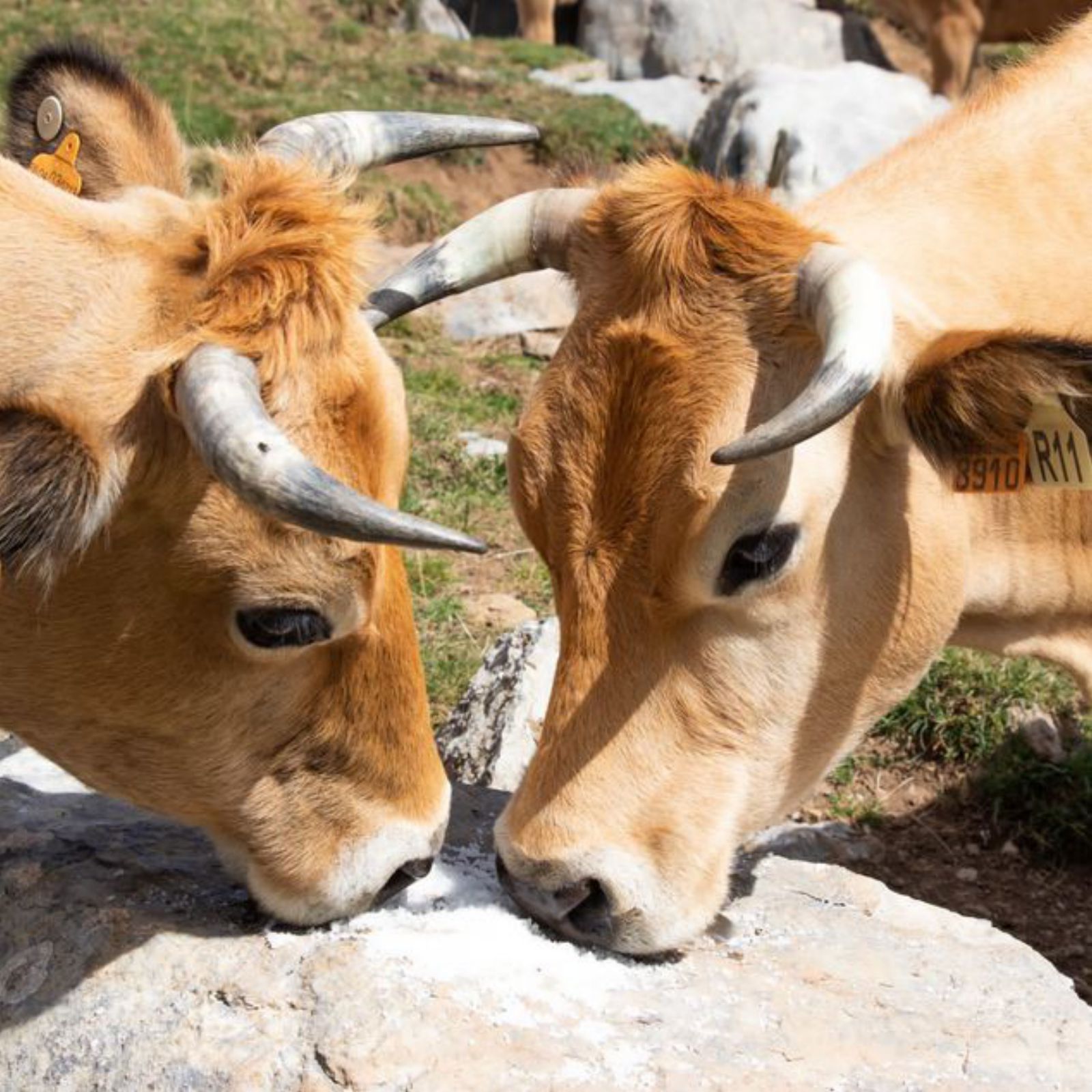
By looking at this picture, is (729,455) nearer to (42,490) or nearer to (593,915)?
(593,915)

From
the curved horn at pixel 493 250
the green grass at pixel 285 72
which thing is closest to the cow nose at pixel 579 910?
the curved horn at pixel 493 250

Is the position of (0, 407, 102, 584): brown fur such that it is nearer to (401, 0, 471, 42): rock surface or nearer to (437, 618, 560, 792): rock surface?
(437, 618, 560, 792): rock surface

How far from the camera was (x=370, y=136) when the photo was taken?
13.0 feet

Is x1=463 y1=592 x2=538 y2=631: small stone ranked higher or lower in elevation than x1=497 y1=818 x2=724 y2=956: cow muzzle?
lower

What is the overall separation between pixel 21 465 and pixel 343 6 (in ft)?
51.8

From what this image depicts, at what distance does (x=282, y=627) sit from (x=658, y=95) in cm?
1337

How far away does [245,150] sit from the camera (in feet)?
12.3

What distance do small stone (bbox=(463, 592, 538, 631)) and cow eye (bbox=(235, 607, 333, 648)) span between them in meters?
3.02

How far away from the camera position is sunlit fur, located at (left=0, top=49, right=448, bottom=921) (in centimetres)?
330

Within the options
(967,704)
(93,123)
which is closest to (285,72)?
(967,704)

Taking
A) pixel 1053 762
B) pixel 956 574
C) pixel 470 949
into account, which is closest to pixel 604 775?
pixel 470 949

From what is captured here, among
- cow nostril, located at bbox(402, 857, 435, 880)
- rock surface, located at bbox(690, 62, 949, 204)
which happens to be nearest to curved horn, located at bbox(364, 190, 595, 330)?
cow nostril, located at bbox(402, 857, 435, 880)

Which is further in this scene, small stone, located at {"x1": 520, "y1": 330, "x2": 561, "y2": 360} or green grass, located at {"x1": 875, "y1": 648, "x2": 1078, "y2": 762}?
small stone, located at {"x1": 520, "y1": 330, "x2": 561, "y2": 360}

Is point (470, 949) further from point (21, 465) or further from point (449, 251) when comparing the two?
point (449, 251)
